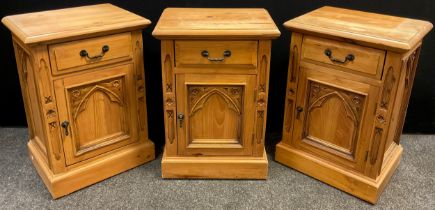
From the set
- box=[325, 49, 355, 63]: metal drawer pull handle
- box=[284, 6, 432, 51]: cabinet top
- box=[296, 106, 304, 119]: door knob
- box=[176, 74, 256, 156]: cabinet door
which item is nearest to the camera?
box=[284, 6, 432, 51]: cabinet top

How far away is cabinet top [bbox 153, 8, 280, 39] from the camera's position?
1634 millimetres

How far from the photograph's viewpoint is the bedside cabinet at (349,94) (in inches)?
63.8

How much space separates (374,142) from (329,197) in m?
0.32

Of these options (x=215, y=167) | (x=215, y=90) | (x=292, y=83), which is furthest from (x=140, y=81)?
(x=292, y=83)

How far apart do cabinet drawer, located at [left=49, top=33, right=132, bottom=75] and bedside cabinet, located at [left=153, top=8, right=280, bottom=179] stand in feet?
0.67

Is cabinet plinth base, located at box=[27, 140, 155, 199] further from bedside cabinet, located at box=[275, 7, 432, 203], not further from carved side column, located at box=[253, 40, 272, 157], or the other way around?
bedside cabinet, located at box=[275, 7, 432, 203]

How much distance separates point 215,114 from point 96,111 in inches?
21.1

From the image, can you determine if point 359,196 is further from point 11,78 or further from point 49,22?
point 11,78

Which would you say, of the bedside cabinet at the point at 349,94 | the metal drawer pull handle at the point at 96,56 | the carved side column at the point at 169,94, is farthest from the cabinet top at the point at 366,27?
the metal drawer pull handle at the point at 96,56

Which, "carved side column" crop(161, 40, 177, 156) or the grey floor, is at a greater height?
"carved side column" crop(161, 40, 177, 156)

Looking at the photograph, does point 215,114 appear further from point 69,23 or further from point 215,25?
point 69,23

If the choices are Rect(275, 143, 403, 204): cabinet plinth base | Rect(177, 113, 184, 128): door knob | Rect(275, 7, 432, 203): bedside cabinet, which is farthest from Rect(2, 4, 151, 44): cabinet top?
Rect(275, 143, 403, 204): cabinet plinth base

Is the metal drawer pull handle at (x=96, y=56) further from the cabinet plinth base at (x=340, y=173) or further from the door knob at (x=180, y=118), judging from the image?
the cabinet plinth base at (x=340, y=173)

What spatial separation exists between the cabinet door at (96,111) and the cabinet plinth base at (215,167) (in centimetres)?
26
